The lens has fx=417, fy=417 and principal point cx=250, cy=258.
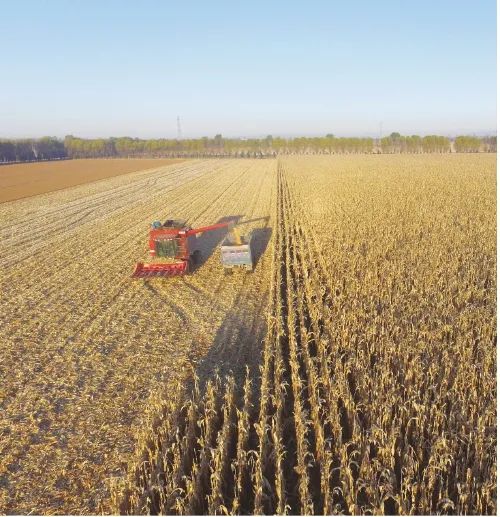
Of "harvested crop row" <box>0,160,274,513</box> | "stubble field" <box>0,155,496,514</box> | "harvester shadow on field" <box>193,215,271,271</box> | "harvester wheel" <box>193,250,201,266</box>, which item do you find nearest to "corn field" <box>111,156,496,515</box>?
"stubble field" <box>0,155,496,514</box>

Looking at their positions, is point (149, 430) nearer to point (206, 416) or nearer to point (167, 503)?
point (206, 416)

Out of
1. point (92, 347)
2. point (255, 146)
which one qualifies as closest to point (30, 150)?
point (255, 146)

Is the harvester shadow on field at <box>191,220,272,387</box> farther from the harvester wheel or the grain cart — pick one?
the harvester wheel

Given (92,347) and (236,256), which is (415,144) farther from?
(92,347)

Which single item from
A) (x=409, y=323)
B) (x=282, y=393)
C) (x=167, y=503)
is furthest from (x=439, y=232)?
(x=167, y=503)

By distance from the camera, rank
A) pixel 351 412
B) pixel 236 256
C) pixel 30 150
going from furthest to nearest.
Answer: pixel 30 150, pixel 236 256, pixel 351 412

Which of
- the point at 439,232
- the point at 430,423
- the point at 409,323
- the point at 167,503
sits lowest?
the point at 167,503

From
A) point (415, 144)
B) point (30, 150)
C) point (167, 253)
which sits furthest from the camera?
point (415, 144)
